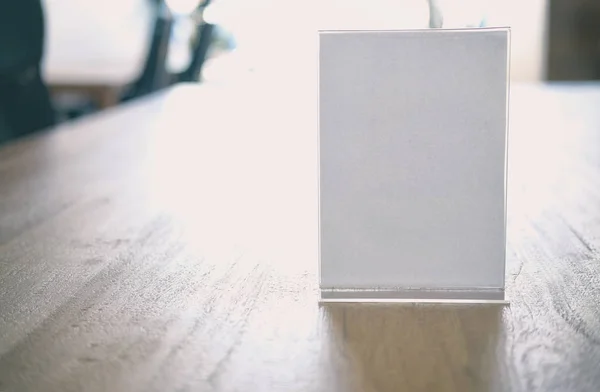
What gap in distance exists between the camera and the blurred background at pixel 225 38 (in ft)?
1.41

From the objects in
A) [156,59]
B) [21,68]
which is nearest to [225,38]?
[156,59]

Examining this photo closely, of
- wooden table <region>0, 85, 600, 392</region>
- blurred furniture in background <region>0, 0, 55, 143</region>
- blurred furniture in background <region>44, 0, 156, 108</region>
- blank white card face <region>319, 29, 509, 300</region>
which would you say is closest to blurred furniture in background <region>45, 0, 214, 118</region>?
blurred furniture in background <region>44, 0, 156, 108</region>

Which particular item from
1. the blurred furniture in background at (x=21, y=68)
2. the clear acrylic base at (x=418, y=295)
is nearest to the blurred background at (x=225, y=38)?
the blurred furniture in background at (x=21, y=68)

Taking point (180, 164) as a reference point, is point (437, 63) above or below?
above

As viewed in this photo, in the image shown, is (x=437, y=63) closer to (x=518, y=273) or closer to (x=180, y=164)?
(x=518, y=273)

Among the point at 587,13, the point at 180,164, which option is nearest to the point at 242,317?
the point at 180,164

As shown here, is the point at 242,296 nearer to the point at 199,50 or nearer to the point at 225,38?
the point at 199,50

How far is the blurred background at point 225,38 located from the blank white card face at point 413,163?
0.02m

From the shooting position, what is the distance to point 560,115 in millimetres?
1382

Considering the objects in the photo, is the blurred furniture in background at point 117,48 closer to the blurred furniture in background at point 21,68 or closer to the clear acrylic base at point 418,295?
Result: the blurred furniture in background at point 21,68

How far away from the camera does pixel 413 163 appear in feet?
1.41

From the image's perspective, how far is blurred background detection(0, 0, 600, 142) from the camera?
1.41 feet

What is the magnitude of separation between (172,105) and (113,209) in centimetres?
95

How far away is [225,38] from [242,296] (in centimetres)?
453
